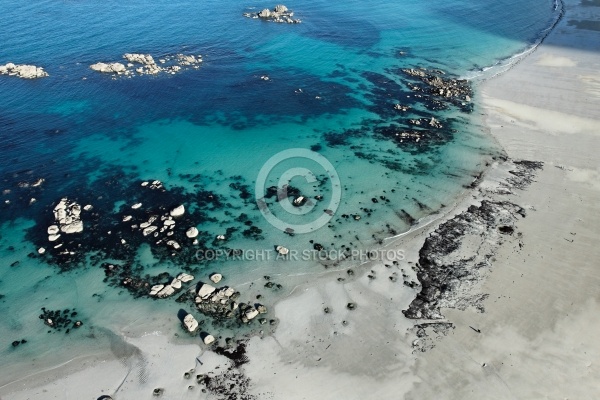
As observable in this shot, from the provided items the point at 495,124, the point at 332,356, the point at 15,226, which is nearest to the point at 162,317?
the point at 332,356

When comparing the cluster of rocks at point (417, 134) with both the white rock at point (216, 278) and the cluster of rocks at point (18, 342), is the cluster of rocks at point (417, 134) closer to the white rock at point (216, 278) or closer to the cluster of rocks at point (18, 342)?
the white rock at point (216, 278)

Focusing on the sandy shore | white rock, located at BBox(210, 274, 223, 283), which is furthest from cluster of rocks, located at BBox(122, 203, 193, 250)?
the sandy shore

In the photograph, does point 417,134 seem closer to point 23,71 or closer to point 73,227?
point 73,227

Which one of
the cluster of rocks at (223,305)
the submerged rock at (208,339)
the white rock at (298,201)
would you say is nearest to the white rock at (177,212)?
the cluster of rocks at (223,305)

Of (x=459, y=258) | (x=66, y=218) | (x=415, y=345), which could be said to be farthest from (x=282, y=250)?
(x=66, y=218)

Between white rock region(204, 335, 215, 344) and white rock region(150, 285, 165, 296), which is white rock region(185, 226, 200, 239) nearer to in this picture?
white rock region(150, 285, 165, 296)
